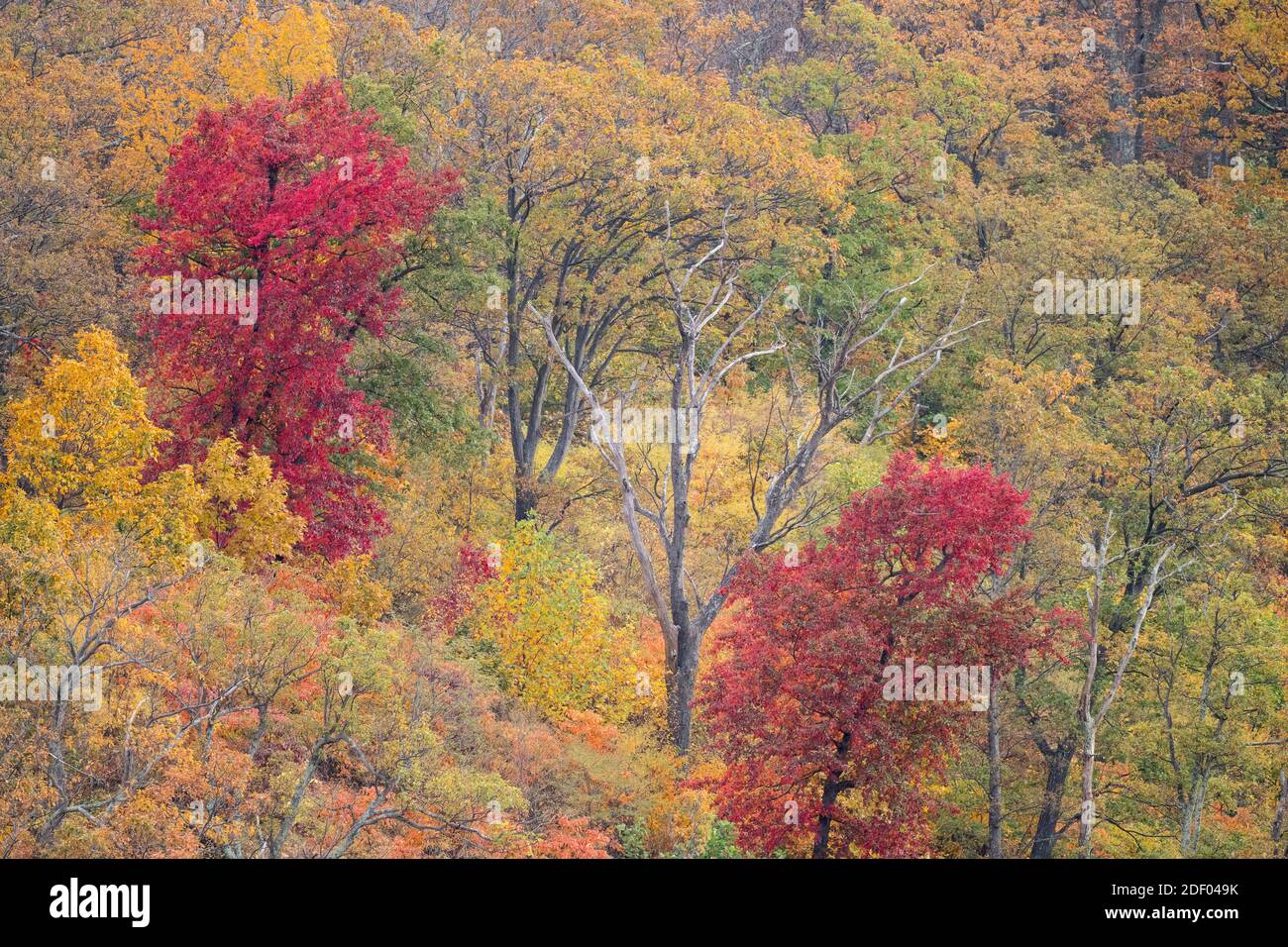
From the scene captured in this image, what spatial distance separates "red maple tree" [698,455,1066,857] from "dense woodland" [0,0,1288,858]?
0.06 meters

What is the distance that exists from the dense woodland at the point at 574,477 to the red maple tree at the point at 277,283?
8cm

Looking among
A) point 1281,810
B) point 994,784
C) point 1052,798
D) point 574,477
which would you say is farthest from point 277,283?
point 1281,810

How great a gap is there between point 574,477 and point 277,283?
38.3 feet

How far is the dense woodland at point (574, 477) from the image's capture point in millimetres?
15453

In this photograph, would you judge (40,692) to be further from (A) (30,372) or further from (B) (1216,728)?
(B) (1216,728)

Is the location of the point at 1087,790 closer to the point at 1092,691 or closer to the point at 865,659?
the point at 1092,691

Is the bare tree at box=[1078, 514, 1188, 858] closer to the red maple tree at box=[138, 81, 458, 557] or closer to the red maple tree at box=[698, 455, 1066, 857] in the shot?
the red maple tree at box=[698, 455, 1066, 857]

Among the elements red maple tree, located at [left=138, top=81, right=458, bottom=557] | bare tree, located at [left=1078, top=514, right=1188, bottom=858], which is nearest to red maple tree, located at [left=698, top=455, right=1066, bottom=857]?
bare tree, located at [left=1078, top=514, right=1188, bottom=858]

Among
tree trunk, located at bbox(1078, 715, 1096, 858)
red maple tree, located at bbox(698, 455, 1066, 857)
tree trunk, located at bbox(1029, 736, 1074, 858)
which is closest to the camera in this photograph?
red maple tree, located at bbox(698, 455, 1066, 857)

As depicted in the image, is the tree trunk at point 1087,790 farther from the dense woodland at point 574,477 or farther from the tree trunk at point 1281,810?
the tree trunk at point 1281,810

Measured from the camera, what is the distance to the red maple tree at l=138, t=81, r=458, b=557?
67.6ft

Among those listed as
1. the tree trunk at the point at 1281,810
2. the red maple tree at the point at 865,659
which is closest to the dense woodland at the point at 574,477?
the red maple tree at the point at 865,659

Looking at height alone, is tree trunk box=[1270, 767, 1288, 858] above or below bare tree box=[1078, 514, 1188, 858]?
below
